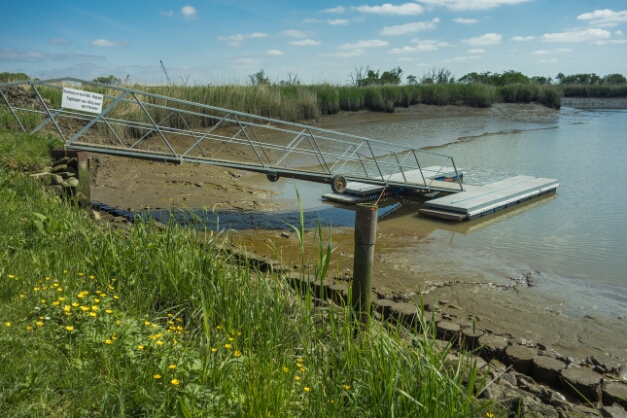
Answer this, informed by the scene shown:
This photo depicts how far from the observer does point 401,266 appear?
7.26m

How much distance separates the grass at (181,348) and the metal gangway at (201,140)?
4.00 m

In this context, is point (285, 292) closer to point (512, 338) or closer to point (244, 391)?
point (244, 391)

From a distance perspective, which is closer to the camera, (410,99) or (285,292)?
(285,292)

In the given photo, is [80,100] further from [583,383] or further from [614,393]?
[614,393]

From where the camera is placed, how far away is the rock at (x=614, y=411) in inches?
149

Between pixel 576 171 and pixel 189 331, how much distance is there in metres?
14.4

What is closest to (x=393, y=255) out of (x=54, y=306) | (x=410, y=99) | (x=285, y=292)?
(x=285, y=292)

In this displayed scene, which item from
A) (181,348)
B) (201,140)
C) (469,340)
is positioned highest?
(201,140)

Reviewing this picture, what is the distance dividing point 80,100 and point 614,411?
7.10m

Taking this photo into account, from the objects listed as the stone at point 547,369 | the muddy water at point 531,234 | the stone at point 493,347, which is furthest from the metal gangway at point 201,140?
the stone at point 547,369

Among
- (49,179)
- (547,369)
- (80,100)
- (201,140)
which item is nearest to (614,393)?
(547,369)

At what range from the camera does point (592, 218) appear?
10.5 meters

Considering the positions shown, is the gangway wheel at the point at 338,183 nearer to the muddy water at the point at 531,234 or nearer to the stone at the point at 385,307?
the muddy water at the point at 531,234

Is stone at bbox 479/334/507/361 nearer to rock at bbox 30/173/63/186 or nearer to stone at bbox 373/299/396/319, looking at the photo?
stone at bbox 373/299/396/319
